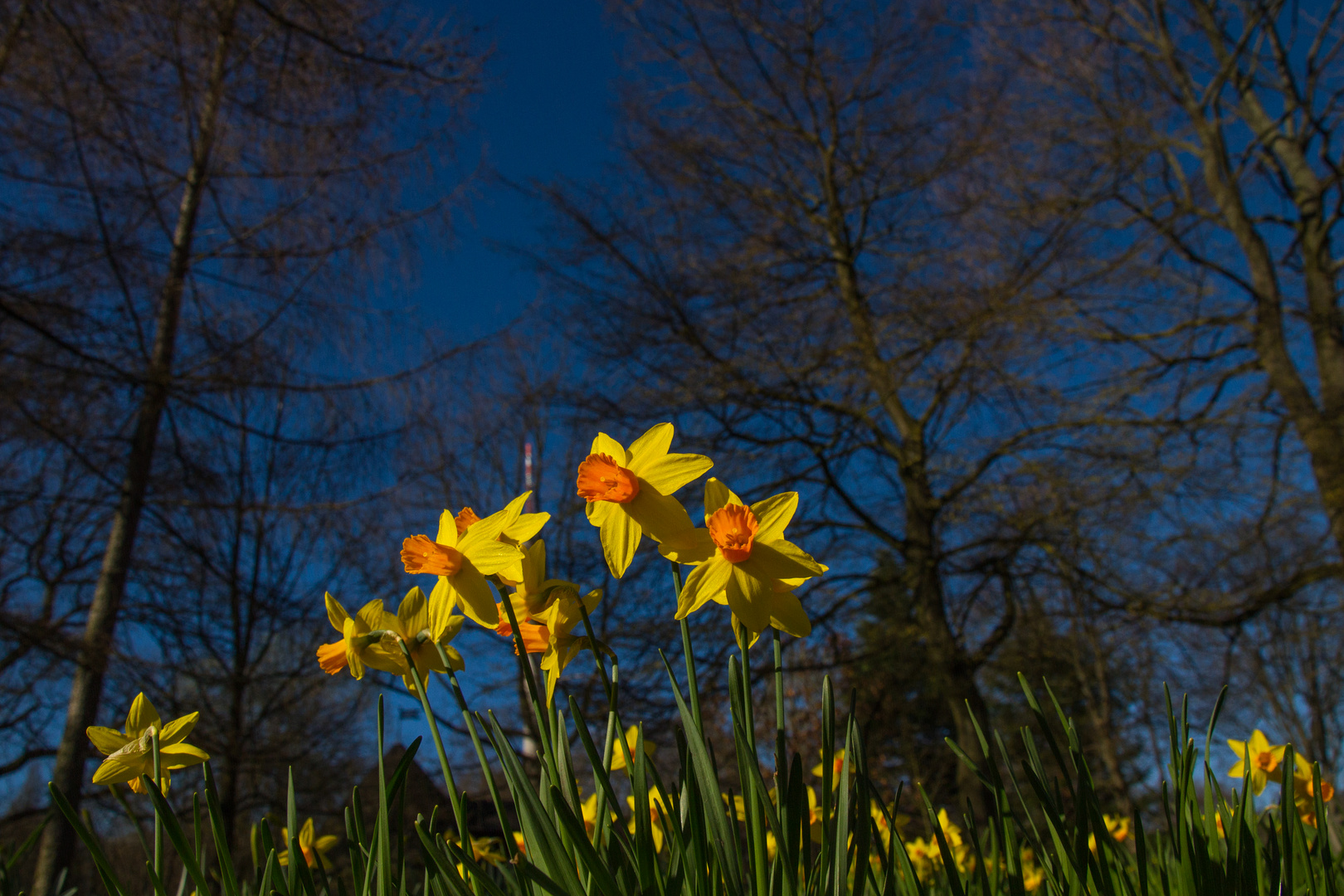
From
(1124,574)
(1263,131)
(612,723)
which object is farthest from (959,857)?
(1263,131)

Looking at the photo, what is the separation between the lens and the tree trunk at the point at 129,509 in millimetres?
4281

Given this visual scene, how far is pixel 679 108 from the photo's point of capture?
7.33 metres

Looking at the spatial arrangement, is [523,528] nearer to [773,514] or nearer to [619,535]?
[619,535]

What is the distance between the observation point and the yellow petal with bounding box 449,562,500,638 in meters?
0.85

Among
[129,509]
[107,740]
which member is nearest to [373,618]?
[107,740]

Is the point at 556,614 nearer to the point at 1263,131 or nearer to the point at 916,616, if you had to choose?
the point at 916,616

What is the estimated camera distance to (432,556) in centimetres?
82

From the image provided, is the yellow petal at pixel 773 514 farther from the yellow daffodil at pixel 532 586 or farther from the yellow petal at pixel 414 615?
the yellow petal at pixel 414 615

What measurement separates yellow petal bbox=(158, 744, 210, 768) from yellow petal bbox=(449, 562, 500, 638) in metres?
0.34

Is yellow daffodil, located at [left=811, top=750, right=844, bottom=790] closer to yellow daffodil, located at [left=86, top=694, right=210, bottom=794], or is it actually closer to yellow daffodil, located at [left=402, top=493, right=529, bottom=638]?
yellow daffodil, located at [left=402, top=493, right=529, bottom=638]

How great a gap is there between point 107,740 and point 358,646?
1.45 feet

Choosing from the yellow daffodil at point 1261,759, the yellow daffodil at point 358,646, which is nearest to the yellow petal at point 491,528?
the yellow daffodil at point 358,646

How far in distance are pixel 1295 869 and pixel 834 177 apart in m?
6.79

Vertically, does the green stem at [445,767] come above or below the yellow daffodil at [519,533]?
below
